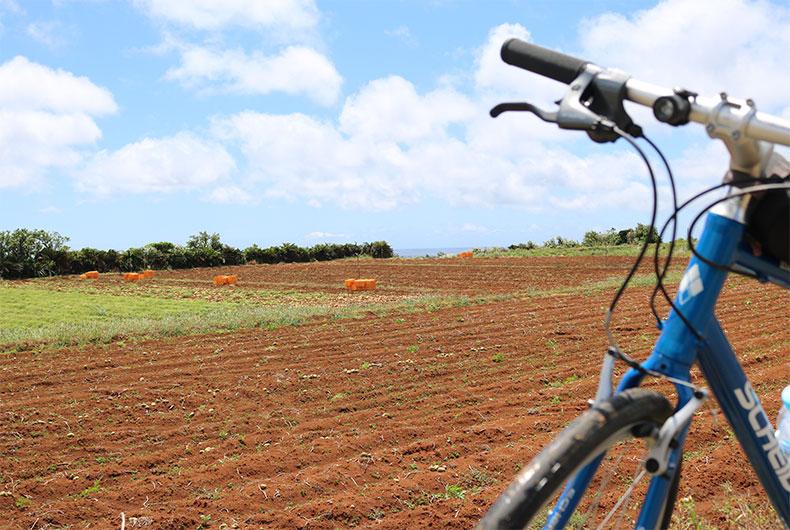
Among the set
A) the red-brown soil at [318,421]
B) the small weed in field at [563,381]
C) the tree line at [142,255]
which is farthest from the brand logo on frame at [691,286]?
the tree line at [142,255]

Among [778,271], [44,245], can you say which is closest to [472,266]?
[44,245]

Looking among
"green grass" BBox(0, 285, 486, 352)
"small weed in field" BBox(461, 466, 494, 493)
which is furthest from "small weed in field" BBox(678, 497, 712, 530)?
"green grass" BBox(0, 285, 486, 352)

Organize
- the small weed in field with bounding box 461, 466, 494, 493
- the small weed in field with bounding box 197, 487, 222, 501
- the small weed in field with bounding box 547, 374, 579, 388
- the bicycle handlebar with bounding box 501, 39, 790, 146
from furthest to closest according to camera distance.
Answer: the small weed in field with bounding box 547, 374, 579, 388 < the small weed in field with bounding box 197, 487, 222, 501 < the small weed in field with bounding box 461, 466, 494, 493 < the bicycle handlebar with bounding box 501, 39, 790, 146

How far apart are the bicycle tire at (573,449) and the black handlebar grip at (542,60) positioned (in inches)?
32.0

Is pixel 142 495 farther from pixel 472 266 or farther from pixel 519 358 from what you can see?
pixel 472 266

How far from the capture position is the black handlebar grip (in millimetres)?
1991

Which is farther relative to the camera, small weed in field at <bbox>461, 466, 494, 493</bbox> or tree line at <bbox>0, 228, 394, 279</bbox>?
tree line at <bbox>0, 228, 394, 279</bbox>

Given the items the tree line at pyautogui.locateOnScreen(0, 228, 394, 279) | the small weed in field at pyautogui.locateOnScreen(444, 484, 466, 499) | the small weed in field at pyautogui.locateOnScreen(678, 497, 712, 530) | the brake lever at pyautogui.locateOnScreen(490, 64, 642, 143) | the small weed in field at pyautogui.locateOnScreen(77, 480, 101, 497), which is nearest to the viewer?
the brake lever at pyautogui.locateOnScreen(490, 64, 642, 143)

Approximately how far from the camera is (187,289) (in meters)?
24.7

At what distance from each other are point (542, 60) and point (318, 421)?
4985 millimetres

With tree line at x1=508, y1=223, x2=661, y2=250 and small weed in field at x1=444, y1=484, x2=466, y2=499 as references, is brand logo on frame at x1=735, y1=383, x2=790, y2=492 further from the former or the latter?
tree line at x1=508, y1=223, x2=661, y2=250

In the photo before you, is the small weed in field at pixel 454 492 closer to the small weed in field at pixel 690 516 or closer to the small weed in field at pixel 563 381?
the small weed in field at pixel 690 516

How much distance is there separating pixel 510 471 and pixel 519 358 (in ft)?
13.2

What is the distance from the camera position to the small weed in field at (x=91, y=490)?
5205mm
